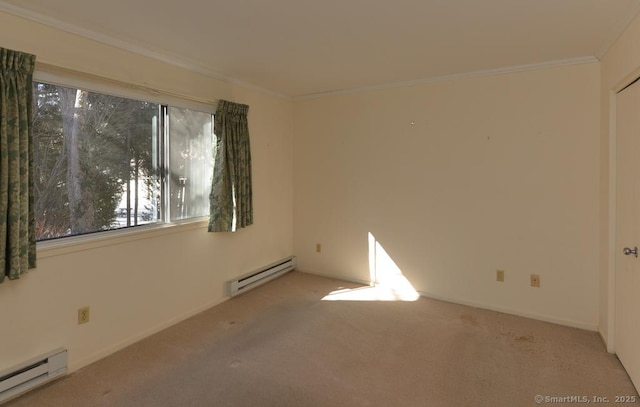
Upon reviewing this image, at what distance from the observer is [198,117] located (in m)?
3.32

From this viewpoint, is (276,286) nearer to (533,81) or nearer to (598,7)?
(533,81)

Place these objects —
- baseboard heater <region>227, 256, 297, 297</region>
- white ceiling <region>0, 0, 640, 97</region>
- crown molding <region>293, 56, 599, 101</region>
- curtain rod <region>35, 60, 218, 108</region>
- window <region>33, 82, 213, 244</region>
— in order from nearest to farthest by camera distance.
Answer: white ceiling <region>0, 0, 640, 97</region> → curtain rod <region>35, 60, 218, 108</region> → window <region>33, 82, 213, 244</region> → crown molding <region>293, 56, 599, 101</region> → baseboard heater <region>227, 256, 297, 297</region>

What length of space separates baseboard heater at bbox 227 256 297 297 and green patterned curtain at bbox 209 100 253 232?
61 cm

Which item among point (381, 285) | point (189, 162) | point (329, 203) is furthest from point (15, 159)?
point (381, 285)

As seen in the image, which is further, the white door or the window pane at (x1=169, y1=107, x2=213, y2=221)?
the window pane at (x1=169, y1=107, x2=213, y2=221)

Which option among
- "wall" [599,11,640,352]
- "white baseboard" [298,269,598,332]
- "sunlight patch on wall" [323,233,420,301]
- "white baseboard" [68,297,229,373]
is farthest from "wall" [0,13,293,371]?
"wall" [599,11,640,352]

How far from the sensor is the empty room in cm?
209

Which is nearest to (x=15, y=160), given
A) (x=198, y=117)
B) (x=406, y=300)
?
(x=198, y=117)

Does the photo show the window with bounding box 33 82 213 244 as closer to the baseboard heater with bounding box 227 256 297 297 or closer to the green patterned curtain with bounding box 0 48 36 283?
the green patterned curtain with bounding box 0 48 36 283

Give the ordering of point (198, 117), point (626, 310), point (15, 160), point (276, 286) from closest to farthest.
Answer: point (15, 160) < point (626, 310) < point (198, 117) < point (276, 286)

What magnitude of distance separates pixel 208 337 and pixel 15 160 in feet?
5.84

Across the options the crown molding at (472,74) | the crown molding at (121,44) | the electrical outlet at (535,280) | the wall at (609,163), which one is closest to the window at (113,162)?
the crown molding at (121,44)

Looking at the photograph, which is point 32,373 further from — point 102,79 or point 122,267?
point 102,79

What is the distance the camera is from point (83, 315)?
2.40 meters
